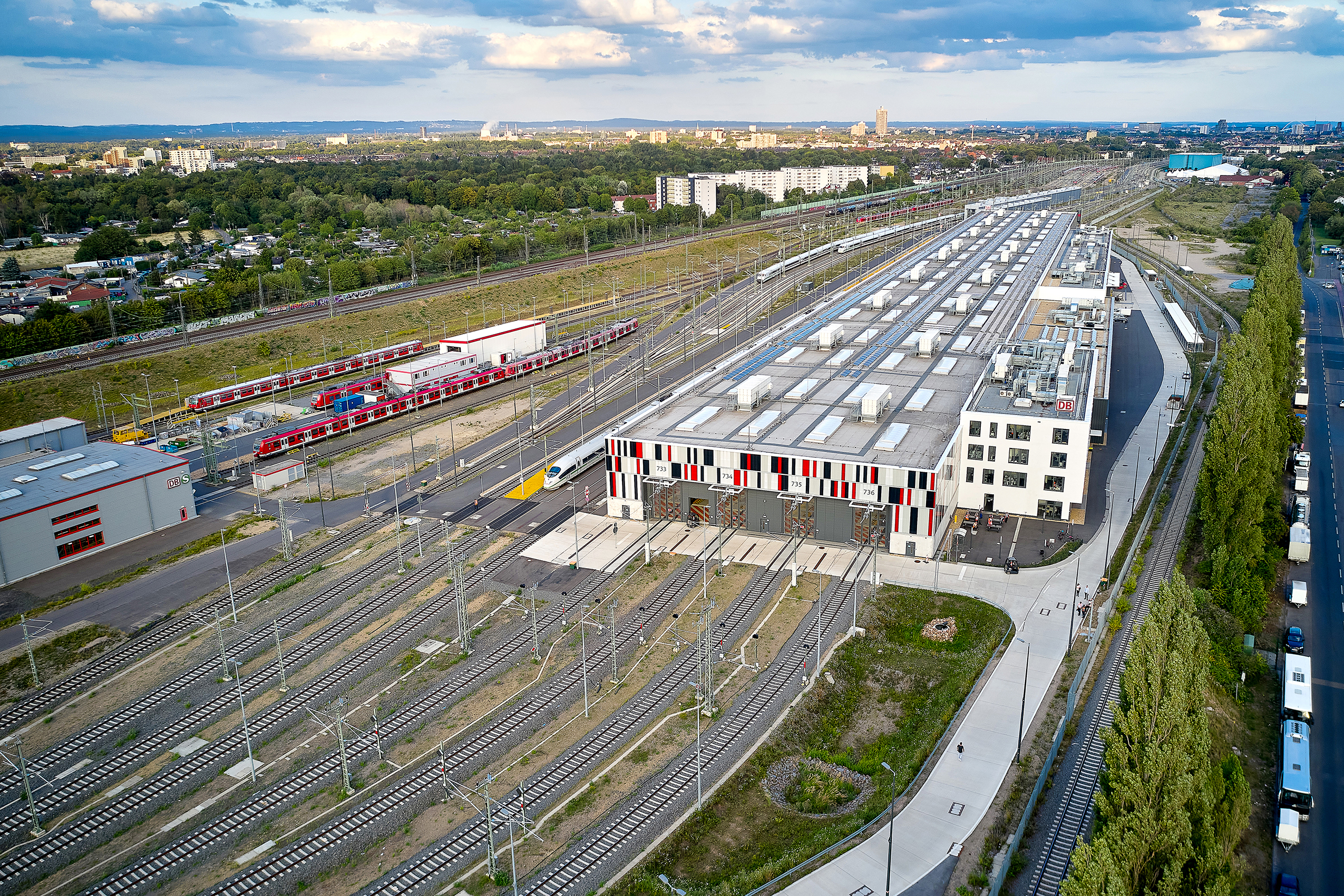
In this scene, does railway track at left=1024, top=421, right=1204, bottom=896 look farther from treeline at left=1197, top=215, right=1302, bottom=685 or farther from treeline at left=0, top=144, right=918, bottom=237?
treeline at left=0, top=144, right=918, bottom=237

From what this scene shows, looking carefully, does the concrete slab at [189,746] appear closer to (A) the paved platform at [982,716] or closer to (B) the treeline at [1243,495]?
(A) the paved platform at [982,716]

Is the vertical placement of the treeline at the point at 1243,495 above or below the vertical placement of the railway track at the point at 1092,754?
above

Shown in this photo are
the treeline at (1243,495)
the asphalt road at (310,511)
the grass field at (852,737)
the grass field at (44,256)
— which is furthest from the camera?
the grass field at (44,256)

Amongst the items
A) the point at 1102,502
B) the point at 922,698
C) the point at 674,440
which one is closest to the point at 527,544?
the point at 674,440

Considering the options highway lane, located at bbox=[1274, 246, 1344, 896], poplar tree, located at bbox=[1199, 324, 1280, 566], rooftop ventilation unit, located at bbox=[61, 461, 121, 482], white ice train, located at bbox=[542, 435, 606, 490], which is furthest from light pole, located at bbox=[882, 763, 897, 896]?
rooftop ventilation unit, located at bbox=[61, 461, 121, 482]

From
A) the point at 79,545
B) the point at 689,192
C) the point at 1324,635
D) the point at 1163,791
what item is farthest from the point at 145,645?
the point at 689,192

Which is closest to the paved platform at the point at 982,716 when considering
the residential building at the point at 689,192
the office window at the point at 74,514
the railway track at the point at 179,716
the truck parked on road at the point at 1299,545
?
the truck parked on road at the point at 1299,545

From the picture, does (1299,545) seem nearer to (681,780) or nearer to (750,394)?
(750,394)
